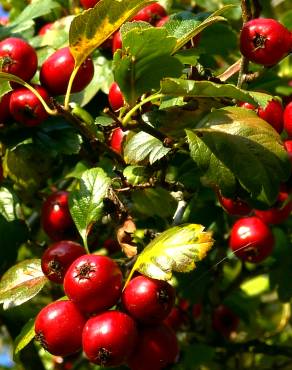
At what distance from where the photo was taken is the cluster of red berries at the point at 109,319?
1.39 meters

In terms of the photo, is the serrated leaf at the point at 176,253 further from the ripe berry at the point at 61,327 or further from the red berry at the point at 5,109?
the red berry at the point at 5,109

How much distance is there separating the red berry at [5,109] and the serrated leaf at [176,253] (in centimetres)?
62

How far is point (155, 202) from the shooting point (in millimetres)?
1834

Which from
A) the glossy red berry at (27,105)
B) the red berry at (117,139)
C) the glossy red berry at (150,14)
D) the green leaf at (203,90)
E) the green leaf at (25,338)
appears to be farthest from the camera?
the glossy red berry at (150,14)

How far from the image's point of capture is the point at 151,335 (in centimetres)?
145

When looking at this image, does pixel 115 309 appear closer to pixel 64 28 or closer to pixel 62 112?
pixel 62 112

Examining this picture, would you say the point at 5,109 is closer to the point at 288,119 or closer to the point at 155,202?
the point at 155,202

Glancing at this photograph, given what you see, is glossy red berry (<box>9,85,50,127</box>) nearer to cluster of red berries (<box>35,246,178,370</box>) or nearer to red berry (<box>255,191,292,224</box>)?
cluster of red berries (<box>35,246,178,370</box>)

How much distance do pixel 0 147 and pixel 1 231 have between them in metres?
0.23

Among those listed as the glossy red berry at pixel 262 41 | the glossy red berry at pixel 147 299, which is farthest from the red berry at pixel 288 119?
the glossy red berry at pixel 147 299

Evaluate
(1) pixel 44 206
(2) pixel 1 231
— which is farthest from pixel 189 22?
(2) pixel 1 231

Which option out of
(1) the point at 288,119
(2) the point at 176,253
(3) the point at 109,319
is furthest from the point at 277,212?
(3) the point at 109,319

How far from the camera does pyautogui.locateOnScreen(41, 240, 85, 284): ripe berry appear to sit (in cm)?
154

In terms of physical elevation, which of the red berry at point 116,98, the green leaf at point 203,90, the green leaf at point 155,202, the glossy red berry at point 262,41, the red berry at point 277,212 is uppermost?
the green leaf at point 203,90
